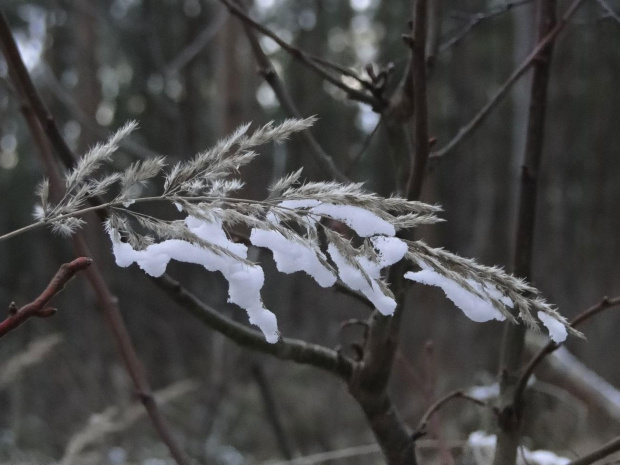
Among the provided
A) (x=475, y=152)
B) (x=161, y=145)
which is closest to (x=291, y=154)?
(x=161, y=145)

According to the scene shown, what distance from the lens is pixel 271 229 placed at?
0.54 m

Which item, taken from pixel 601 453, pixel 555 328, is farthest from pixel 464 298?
pixel 601 453

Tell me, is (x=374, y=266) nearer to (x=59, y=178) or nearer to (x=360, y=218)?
(x=360, y=218)

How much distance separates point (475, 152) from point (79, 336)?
7.91 metres

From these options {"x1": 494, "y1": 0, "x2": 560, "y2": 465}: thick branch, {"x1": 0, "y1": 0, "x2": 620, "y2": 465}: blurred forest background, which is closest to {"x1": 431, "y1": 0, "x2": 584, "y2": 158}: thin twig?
{"x1": 494, "y1": 0, "x2": 560, "y2": 465}: thick branch

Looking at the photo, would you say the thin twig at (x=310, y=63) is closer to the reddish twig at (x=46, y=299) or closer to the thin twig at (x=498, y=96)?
the thin twig at (x=498, y=96)

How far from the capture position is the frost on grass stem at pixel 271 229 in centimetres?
54

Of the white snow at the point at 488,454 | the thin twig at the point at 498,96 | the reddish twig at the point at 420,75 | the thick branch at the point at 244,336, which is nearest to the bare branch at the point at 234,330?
the thick branch at the point at 244,336

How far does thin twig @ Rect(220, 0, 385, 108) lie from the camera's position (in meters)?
0.87

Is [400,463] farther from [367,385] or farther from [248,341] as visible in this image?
[248,341]

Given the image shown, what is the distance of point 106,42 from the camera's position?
39.4ft

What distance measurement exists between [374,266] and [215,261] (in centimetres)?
13

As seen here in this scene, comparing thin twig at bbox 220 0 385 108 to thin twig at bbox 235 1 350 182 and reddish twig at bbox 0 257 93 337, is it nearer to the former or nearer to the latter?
thin twig at bbox 235 1 350 182

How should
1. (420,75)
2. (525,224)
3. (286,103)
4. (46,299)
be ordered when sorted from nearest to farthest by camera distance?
(46,299)
(420,75)
(525,224)
(286,103)
